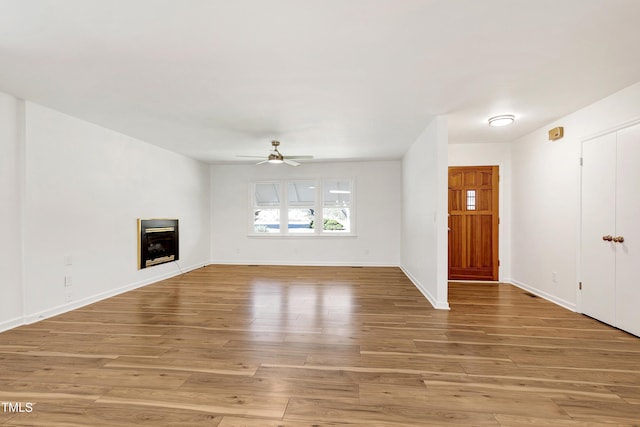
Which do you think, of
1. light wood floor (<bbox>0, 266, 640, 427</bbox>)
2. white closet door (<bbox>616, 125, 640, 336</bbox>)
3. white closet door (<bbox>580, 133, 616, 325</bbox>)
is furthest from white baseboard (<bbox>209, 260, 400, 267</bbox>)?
white closet door (<bbox>616, 125, 640, 336</bbox>)

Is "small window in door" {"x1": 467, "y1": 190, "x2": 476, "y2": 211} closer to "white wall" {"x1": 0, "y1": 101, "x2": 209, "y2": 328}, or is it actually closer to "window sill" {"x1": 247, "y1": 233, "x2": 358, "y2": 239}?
"window sill" {"x1": 247, "y1": 233, "x2": 358, "y2": 239}

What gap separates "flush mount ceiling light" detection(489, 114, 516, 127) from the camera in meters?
3.85

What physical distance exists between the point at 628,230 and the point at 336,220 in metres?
5.13

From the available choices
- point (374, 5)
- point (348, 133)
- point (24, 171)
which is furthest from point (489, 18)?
point (24, 171)

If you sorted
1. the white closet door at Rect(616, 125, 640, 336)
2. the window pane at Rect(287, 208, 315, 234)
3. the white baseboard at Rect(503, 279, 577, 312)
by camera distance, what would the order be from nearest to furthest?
the white closet door at Rect(616, 125, 640, 336) → the white baseboard at Rect(503, 279, 577, 312) → the window pane at Rect(287, 208, 315, 234)

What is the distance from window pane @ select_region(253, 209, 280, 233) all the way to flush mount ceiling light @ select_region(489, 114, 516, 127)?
16.6 ft

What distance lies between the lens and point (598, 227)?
337cm

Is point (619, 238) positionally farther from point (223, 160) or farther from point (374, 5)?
point (223, 160)

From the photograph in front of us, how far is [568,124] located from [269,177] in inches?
230

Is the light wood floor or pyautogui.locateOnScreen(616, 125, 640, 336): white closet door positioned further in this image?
pyautogui.locateOnScreen(616, 125, 640, 336): white closet door

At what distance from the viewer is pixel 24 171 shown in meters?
3.28

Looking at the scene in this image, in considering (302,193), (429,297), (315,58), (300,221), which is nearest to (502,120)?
(429,297)

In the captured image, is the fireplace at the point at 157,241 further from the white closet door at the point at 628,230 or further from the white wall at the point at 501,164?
the white closet door at the point at 628,230

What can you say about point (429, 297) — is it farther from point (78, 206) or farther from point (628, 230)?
point (78, 206)
